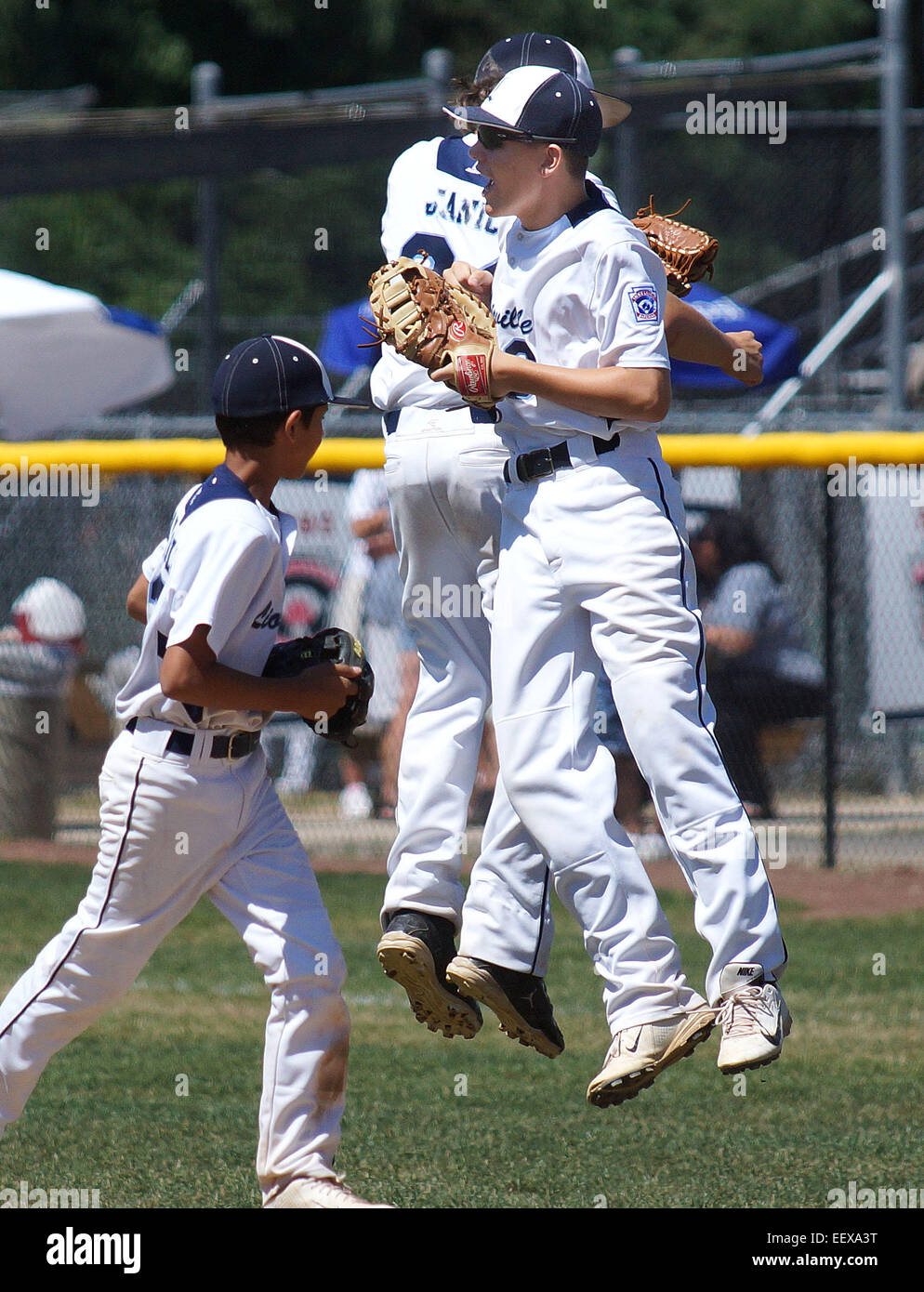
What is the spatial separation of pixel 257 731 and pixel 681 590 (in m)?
1.11

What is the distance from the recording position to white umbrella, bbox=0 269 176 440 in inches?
432

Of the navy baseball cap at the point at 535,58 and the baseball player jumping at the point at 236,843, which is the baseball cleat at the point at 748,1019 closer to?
the baseball player jumping at the point at 236,843

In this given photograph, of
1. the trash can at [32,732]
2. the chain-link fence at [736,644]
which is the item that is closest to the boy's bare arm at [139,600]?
the chain-link fence at [736,644]

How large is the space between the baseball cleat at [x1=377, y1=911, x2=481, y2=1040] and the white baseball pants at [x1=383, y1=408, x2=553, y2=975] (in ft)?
0.18

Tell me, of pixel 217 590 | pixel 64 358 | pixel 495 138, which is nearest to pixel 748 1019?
pixel 217 590

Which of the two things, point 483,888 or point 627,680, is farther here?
point 483,888

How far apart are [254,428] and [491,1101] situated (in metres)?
2.62

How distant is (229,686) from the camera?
13.0ft

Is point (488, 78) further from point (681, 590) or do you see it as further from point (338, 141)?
point (338, 141)

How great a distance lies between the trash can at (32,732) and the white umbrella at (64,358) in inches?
72.0

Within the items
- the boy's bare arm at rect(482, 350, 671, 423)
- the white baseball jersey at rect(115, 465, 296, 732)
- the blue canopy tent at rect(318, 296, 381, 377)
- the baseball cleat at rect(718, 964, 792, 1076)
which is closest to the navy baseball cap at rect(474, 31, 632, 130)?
the boy's bare arm at rect(482, 350, 671, 423)

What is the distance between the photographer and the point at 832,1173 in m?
4.74

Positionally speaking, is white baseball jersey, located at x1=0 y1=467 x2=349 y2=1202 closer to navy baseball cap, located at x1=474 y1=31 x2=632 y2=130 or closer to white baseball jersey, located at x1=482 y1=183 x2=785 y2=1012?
white baseball jersey, located at x1=482 y1=183 x2=785 y2=1012
